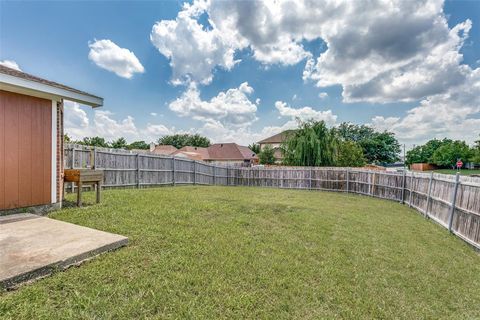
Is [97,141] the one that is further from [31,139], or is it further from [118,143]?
[31,139]

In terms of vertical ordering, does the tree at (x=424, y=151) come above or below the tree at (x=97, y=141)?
above

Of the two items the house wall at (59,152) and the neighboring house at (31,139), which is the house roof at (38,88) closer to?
the neighboring house at (31,139)

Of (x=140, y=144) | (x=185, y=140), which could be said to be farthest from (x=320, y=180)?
(x=140, y=144)

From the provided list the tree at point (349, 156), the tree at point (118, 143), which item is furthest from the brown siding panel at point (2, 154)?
the tree at point (118, 143)

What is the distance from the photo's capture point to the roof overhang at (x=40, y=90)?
12.9 ft

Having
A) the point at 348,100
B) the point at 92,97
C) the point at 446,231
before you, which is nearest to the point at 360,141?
the point at 348,100

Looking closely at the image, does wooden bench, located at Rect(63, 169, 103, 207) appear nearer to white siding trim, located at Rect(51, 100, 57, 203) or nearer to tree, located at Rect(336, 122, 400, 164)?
white siding trim, located at Rect(51, 100, 57, 203)

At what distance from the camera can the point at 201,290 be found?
2.38m

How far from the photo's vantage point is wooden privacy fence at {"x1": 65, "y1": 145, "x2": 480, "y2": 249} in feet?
17.4

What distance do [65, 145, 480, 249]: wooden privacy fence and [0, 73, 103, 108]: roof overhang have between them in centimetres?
326

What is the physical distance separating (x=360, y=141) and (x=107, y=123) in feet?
151

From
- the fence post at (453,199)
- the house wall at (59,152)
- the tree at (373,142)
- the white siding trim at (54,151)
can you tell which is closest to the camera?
the white siding trim at (54,151)

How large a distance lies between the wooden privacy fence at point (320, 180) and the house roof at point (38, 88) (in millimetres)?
3282

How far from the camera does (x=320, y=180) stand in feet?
49.3
